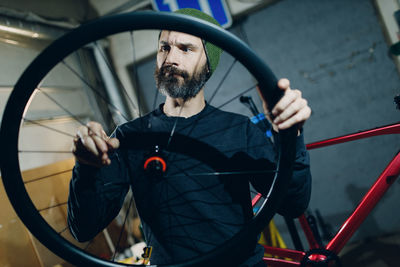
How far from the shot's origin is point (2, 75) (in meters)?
1.58

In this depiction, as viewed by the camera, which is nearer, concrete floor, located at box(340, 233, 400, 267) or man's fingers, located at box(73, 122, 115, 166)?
man's fingers, located at box(73, 122, 115, 166)

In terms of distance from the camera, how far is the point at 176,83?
0.75m

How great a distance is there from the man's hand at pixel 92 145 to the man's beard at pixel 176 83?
0.33 metres

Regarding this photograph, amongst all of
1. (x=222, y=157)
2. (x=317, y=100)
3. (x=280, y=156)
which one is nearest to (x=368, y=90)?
(x=317, y=100)

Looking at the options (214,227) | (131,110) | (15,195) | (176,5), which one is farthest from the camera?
(131,110)

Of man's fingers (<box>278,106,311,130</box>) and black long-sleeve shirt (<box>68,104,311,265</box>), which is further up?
man's fingers (<box>278,106,311,130</box>)

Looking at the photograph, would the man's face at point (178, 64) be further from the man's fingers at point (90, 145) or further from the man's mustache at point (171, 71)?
the man's fingers at point (90, 145)

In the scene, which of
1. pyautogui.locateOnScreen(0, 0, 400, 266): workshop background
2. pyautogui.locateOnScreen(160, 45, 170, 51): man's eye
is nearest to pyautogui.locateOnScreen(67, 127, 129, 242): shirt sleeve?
pyautogui.locateOnScreen(160, 45, 170, 51): man's eye

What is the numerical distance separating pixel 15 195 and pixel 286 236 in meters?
2.03

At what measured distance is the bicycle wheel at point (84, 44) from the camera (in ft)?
1.34

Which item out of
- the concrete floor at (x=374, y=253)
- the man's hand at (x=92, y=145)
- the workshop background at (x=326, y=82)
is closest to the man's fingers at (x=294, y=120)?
the man's hand at (x=92, y=145)

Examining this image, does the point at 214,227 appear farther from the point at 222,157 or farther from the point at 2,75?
the point at 2,75

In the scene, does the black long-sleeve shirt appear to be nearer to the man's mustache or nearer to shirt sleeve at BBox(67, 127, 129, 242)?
shirt sleeve at BBox(67, 127, 129, 242)

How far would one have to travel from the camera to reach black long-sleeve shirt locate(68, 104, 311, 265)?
646 millimetres
